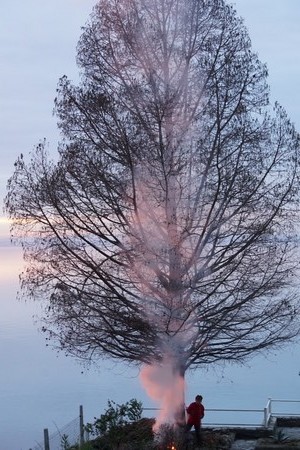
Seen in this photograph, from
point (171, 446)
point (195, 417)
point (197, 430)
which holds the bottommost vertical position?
point (171, 446)

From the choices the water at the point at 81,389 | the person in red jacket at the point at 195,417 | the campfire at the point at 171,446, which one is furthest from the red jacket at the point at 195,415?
the water at the point at 81,389

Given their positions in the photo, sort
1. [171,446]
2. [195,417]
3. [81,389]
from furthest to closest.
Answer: [81,389]
[195,417]
[171,446]

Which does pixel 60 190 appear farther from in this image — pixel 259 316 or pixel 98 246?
pixel 259 316

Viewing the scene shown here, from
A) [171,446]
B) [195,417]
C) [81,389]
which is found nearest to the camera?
[171,446]

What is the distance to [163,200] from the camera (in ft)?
61.3

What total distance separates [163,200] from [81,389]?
4060 cm

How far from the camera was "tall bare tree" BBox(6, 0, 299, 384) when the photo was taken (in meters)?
18.6

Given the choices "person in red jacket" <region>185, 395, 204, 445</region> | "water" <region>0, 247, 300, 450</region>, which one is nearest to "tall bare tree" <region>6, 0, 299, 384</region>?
"person in red jacket" <region>185, 395, 204, 445</region>

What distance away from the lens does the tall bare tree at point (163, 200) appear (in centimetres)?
1862

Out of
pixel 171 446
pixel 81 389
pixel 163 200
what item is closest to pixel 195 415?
pixel 171 446

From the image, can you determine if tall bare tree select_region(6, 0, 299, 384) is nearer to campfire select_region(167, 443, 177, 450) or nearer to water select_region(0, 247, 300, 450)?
campfire select_region(167, 443, 177, 450)

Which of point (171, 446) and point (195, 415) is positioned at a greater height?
point (195, 415)

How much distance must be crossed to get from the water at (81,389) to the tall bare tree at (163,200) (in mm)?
16139

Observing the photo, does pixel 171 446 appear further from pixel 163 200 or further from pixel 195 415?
pixel 163 200
